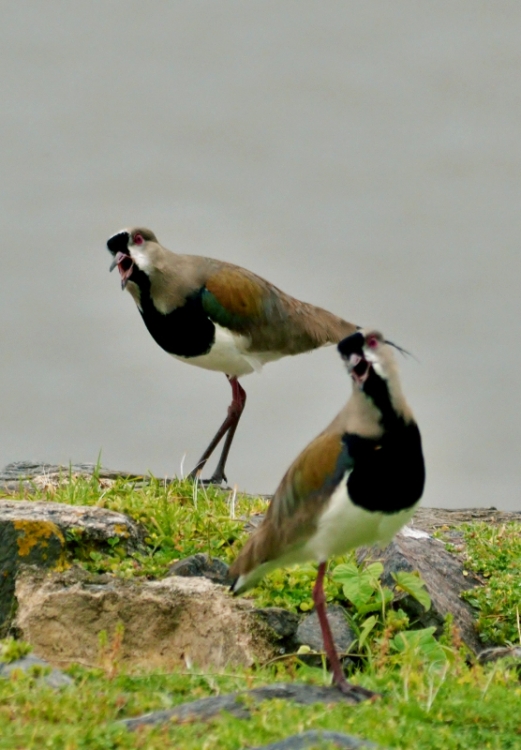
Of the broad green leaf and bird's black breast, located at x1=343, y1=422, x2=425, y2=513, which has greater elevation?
bird's black breast, located at x1=343, y1=422, x2=425, y2=513

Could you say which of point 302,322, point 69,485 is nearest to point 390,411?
point 69,485

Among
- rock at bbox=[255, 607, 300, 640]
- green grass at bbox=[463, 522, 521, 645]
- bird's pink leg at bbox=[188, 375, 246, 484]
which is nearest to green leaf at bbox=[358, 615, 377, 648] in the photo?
rock at bbox=[255, 607, 300, 640]

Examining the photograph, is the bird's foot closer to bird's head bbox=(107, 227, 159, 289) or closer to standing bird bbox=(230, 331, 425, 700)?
standing bird bbox=(230, 331, 425, 700)

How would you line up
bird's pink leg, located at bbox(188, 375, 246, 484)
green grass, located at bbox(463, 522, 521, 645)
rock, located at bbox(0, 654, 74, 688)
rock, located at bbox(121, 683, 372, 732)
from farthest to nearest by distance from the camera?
bird's pink leg, located at bbox(188, 375, 246, 484) → green grass, located at bbox(463, 522, 521, 645) → rock, located at bbox(0, 654, 74, 688) → rock, located at bbox(121, 683, 372, 732)

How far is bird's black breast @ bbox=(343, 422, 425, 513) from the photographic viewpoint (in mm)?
5043

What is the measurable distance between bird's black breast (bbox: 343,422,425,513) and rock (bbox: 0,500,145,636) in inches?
112

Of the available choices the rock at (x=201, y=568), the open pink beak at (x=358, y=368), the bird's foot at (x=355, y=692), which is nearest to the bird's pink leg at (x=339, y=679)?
the bird's foot at (x=355, y=692)

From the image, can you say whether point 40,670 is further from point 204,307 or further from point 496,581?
point 204,307

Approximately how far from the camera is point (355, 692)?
16.9ft

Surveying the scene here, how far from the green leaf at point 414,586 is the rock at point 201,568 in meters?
1.17

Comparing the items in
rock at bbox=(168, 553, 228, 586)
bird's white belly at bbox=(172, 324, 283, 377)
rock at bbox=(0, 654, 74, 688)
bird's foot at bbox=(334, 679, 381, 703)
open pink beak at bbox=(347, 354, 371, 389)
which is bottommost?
rock at bbox=(0, 654, 74, 688)

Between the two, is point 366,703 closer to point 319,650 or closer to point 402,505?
point 402,505

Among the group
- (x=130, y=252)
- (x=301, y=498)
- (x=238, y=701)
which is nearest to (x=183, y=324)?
(x=130, y=252)

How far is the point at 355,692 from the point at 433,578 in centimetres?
273
